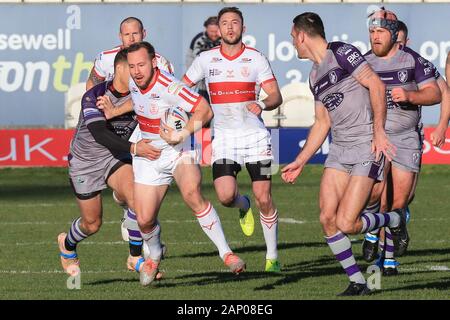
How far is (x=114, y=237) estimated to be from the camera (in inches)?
648

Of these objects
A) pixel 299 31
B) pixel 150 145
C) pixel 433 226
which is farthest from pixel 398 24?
pixel 433 226

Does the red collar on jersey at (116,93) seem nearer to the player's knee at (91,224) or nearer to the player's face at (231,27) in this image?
the player's knee at (91,224)

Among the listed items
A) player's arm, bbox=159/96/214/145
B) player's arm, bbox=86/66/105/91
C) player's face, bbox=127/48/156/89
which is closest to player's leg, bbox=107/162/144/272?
player's arm, bbox=159/96/214/145

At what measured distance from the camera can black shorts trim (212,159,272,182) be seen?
13531 mm

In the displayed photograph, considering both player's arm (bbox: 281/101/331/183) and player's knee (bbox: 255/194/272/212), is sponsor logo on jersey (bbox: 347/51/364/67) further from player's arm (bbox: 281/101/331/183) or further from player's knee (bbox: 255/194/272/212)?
player's knee (bbox: 255/194/272/212)

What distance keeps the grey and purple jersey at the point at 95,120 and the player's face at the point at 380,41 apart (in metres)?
2.30

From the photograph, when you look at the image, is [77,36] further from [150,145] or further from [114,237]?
[150,145]

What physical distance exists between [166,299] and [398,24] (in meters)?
3.43

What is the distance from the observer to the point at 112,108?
40.2 ft

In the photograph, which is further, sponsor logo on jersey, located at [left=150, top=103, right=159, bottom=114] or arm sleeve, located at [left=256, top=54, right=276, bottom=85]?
arm sleeve, located at [left=256, top=54, right=276, bottom=85]

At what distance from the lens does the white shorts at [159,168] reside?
459 inches

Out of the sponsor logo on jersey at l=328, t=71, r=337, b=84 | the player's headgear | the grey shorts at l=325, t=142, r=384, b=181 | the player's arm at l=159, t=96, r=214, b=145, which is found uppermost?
the player's headgear

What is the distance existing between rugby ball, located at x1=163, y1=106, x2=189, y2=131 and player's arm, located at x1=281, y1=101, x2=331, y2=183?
Result: 1.02 meters

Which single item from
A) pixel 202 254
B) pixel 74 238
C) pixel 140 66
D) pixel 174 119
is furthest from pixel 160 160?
pixel 202 254
